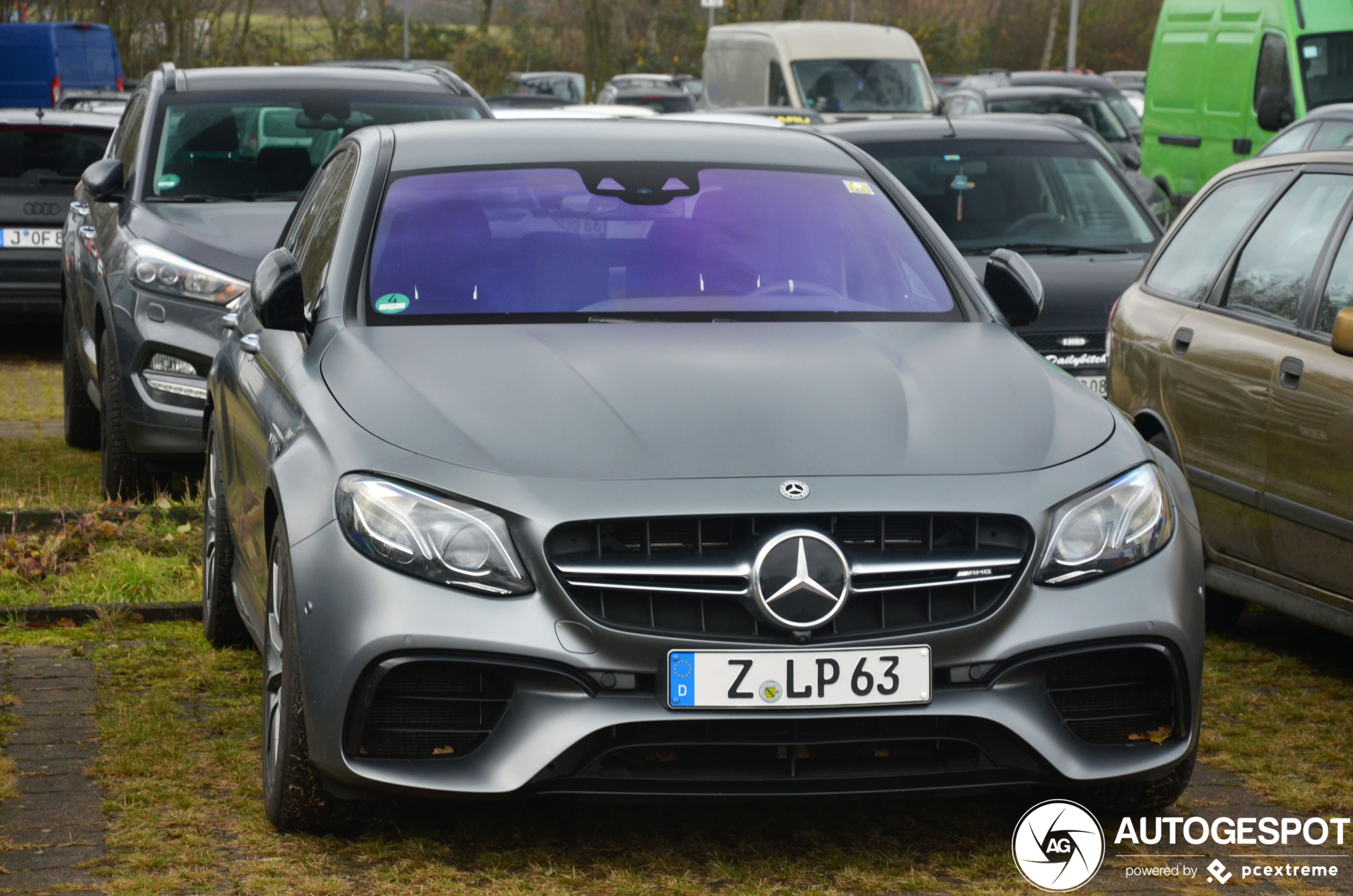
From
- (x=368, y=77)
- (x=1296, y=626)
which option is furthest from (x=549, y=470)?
(x=368, y=77)

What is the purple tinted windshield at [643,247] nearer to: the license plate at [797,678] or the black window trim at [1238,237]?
the license plate at [797,678]

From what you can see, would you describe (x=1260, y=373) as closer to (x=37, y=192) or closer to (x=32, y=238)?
(x=32, y=238)

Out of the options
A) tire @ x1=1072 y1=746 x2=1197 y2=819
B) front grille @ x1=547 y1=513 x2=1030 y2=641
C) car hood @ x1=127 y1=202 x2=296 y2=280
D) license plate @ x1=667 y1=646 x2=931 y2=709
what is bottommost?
car hood @ x1=127 y1=202 x2=296 y2=280

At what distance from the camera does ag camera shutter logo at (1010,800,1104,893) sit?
13.3 feet

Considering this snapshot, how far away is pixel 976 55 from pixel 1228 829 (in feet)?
212

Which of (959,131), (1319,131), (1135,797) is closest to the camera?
(1135,797)

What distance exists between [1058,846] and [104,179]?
6.04 m

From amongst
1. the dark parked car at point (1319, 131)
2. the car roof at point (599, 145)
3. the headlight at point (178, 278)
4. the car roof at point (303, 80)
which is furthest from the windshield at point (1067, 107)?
the car roof at point (599, 145)

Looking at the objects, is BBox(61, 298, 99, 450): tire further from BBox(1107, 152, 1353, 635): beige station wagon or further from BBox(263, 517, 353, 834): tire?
BBox(263, 517, 353, 834): tire

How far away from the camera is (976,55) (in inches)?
2630

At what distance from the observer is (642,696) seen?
3748 mm

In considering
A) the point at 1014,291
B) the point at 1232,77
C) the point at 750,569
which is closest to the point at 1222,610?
the point at 1014,291

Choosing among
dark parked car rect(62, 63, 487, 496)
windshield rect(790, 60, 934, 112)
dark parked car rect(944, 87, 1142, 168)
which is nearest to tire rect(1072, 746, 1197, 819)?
dark parked car rect(62, 63, 487, 496)

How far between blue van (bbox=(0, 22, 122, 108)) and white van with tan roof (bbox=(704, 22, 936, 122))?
39.1ft
